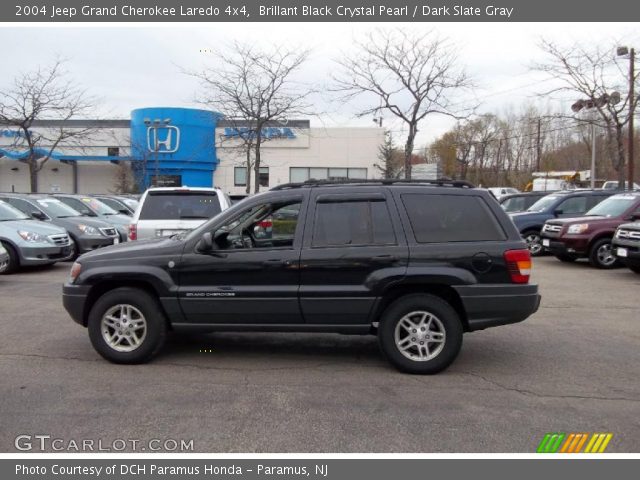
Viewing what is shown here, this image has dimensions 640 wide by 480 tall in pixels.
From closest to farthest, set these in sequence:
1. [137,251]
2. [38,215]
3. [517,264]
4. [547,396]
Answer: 1. [547,396]
2. [517,264]
3. [137,251]
4. [38,215]

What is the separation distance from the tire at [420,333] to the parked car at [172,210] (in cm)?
445

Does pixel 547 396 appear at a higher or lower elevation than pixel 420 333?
lower

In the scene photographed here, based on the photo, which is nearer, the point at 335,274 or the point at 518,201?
the point at 335,274

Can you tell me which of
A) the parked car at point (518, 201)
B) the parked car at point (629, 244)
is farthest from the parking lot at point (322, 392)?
the parked car at point (518, 201)

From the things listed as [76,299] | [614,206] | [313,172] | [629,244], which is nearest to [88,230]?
[76,299]

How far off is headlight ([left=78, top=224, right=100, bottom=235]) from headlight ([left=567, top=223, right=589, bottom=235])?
11162 millimetres

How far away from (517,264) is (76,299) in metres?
4.24

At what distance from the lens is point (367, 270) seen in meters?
5.20

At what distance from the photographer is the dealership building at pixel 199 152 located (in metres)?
39.8

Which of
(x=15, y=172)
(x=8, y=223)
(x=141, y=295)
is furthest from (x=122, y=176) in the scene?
(x=141, y=295)

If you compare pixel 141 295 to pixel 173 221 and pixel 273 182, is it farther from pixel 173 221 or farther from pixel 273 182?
pixel 273 182

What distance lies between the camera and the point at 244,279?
5.31 m

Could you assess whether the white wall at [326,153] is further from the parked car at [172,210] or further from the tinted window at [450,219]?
the tinted window at [450,219]

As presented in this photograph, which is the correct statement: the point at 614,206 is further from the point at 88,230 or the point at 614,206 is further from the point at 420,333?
the point at 88,230
